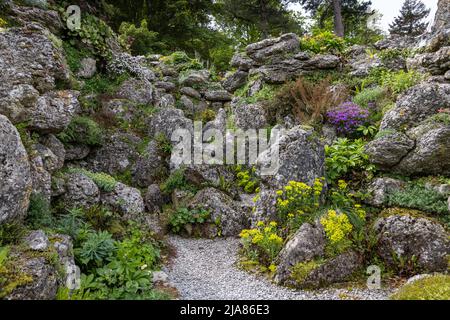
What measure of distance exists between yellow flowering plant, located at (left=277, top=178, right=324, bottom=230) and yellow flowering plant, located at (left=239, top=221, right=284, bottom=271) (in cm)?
38

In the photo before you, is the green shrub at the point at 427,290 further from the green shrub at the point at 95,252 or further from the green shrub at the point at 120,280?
the green shrub at the point at 95,252

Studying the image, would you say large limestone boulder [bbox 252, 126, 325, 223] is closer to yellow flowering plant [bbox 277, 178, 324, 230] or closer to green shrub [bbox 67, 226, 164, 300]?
yellow flowering plant [bbox 277, 178, 324, 230]

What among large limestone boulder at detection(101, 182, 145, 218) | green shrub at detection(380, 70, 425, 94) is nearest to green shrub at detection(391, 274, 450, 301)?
large limestone boulder at detection(101, 182, 145, 218)

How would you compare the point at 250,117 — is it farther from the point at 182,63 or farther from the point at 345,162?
the point at 182,63

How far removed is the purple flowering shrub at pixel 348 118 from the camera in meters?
9.48

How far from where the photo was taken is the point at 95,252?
539cm

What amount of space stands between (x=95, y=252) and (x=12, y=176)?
1795 mm

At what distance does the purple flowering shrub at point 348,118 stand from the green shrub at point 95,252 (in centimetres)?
Result: 732

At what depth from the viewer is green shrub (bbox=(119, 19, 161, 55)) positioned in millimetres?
17094

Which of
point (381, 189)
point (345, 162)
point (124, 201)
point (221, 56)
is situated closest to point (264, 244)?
point (381, 189)

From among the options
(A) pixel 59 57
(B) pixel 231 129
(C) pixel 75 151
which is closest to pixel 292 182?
(B) pixel 231 129

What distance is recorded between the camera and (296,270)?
5.56 meters

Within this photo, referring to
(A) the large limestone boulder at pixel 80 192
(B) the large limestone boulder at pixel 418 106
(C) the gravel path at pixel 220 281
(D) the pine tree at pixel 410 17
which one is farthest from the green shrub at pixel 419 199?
(D) the pine tree at pixel 410 17

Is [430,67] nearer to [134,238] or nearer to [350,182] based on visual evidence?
[350,182]
